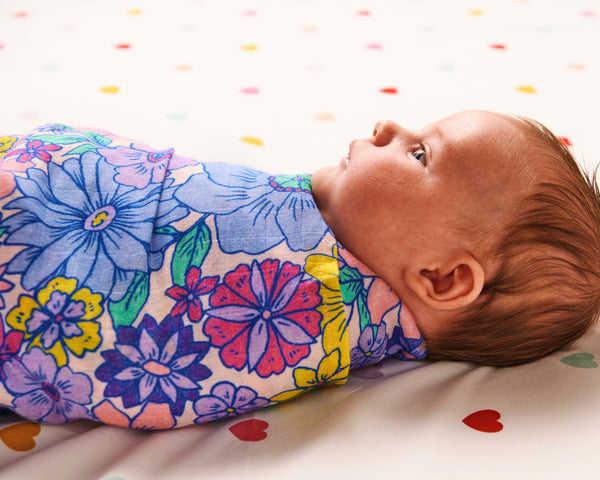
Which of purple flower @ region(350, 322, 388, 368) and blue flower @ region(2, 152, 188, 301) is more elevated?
blue flower @ region(2, 152, 188, 301)

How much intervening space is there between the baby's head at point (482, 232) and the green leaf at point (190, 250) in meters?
0.21

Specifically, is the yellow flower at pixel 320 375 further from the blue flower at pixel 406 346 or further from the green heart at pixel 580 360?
the green heart at pixel 580 360

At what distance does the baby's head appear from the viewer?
2.82ft

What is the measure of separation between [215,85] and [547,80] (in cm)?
88

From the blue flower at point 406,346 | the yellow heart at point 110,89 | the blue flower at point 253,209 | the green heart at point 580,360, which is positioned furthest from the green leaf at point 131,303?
the yellow heart at point 110,89

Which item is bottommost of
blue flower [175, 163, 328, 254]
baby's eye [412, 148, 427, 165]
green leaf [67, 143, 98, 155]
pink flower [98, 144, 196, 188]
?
blue flower [175, 163, 328, 254]

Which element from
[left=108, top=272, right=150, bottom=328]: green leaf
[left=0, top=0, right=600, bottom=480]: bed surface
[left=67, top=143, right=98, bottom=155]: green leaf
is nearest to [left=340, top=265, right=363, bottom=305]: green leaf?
[left=0, top=0, right=600, bottom=480]: bed surface

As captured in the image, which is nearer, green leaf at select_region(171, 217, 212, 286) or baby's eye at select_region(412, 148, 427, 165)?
green leaf at select_region(171, 217, 212, 286)

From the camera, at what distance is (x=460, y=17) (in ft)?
6.82

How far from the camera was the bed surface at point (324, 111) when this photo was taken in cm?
79

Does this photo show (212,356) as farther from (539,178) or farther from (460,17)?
(460,17)

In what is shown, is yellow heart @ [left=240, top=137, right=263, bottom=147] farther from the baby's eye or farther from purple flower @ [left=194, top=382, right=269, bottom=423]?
purple flower @ [left=194, top=382, right=269, bottom=423]

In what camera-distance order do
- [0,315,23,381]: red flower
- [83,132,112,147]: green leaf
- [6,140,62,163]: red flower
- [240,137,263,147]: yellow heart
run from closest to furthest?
[0,315,23,381]: red flower < [6,140,62,163]: red flower < [83,132,112,147]: green leaf < [240,137,263,147]: yellow heart

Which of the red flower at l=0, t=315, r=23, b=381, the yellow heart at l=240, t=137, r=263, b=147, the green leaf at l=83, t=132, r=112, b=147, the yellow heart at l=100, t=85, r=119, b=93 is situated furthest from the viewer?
the yellow heart at l=100, t=85, r=119, b=93
